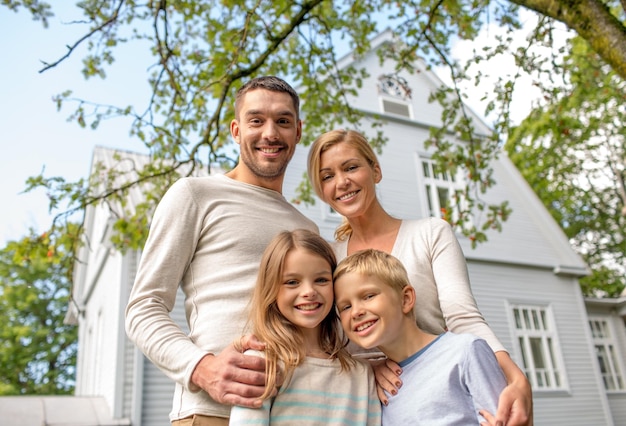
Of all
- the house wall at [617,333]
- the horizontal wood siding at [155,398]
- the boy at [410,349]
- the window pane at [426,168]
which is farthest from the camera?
the house wall at [617,333]

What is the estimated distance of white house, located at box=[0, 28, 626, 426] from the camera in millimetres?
13016

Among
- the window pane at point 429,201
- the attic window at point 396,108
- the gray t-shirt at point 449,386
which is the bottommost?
the gray t-shirt at point 449,386

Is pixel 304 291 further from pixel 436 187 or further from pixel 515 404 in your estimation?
pixel 436 187

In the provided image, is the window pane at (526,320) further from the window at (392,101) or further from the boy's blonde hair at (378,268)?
the boy's blonde hair at (378,268)

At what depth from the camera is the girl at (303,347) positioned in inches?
73.0

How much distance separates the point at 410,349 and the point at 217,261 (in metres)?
0.82

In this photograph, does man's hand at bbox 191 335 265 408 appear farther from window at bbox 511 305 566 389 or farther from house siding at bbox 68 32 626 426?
window at bbox 511 305 566 389

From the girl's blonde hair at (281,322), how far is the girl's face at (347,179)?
0.30 m

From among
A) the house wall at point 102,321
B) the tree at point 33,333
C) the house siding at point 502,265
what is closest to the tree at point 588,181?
the house siding at point 502,265

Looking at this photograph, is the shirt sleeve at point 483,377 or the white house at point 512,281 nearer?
A: the shirt sleeve at point 483,377

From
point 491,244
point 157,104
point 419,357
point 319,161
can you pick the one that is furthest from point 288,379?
point 491,244

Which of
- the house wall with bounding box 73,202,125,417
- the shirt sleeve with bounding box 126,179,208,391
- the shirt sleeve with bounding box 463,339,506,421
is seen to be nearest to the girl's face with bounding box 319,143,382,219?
the shirt sleeve with bounding box 126,179,208,391

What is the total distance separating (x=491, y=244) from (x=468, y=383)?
1302 cm

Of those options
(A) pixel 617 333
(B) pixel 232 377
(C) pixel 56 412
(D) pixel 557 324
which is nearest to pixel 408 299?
(B) pixel 232 377
